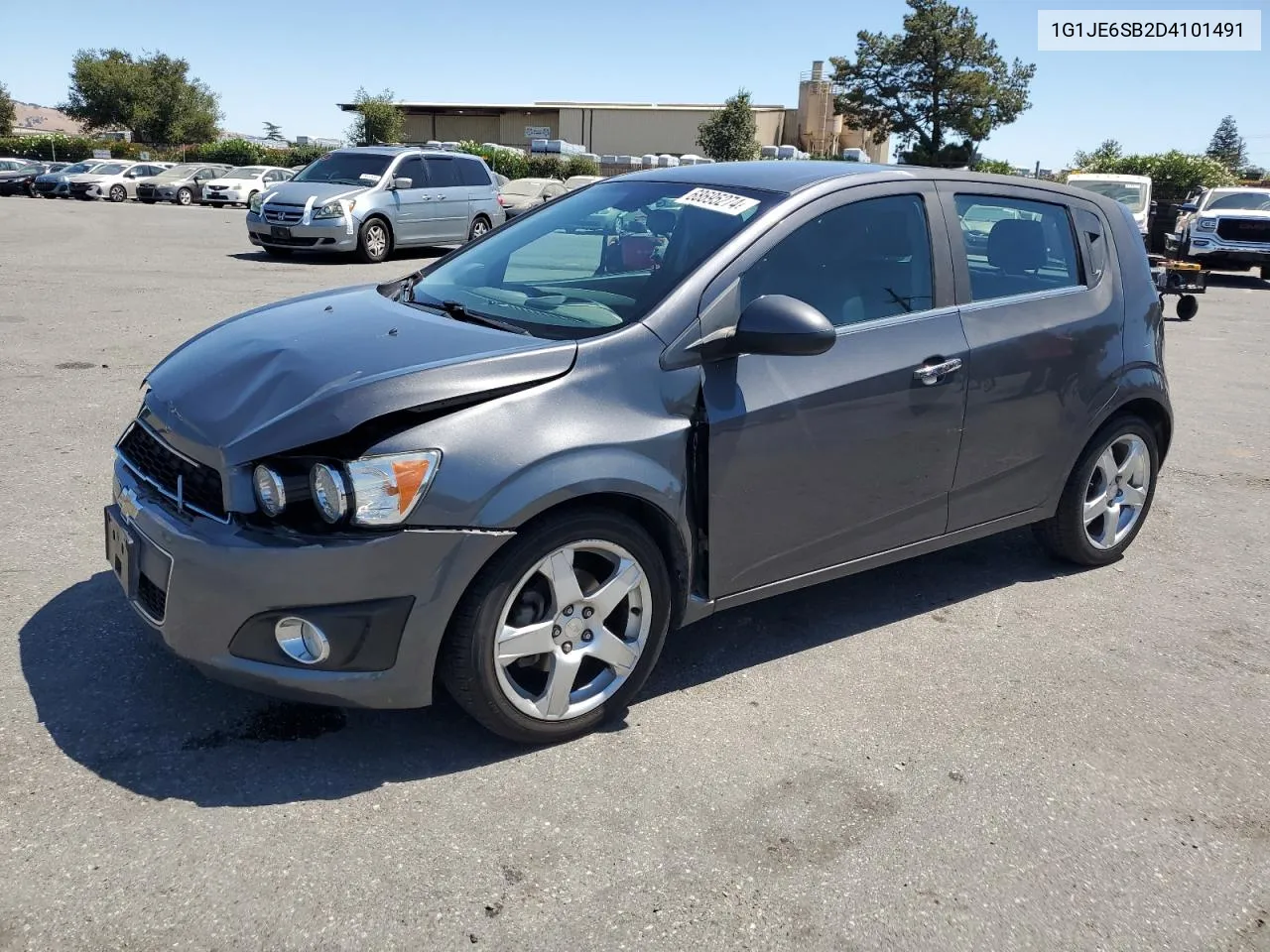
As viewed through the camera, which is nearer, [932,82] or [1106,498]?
[1106,498]

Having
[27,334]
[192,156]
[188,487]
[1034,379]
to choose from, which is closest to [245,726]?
[188,487]

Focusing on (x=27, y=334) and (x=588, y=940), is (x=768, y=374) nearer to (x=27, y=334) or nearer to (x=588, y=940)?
(x=588, y=940)

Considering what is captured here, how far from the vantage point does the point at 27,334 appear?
8953mm

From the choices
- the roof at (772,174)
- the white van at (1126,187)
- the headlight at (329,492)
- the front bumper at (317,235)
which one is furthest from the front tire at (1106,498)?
the white van at (1126,187)

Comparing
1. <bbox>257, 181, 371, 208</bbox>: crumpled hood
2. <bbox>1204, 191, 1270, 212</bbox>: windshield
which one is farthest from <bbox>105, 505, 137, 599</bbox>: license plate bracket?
<bbox>1204, 191, 1270, 212</bbox>: windshield

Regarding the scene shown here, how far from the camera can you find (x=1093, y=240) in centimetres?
477

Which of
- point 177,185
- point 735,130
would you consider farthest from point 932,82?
point 177,185

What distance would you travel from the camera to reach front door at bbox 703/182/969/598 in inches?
136

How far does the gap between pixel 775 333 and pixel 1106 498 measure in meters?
2.39

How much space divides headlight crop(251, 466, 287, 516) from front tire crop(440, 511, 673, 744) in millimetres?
549

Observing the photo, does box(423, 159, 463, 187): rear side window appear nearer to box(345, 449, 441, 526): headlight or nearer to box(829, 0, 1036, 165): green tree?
box(345, 449, 441, 526): headlight

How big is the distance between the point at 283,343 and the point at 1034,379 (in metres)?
2.82

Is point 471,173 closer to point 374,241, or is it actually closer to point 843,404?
point 374,241

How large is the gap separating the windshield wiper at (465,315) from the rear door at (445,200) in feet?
45.8
